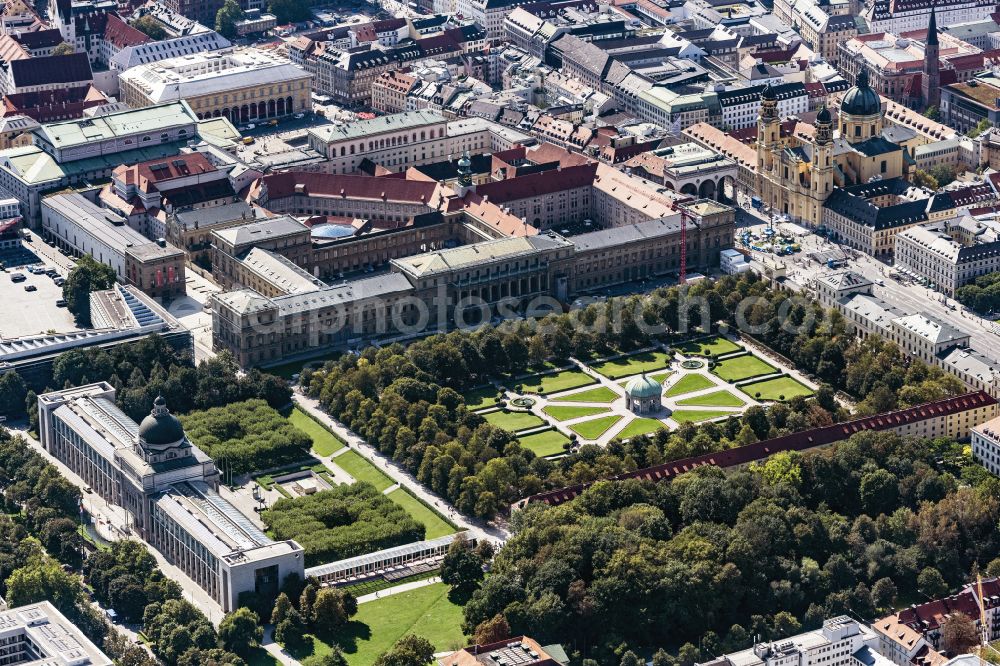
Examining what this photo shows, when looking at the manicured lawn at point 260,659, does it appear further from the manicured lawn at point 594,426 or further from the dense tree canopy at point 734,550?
the manicured lawn at point 594,426

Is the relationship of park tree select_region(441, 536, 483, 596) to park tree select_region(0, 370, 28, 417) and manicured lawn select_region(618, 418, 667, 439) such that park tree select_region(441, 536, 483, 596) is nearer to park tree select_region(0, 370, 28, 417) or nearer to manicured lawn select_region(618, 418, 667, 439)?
manicured lawn select_region(618, 418, 667, 439)

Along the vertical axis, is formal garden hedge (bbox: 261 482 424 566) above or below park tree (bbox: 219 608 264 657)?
below

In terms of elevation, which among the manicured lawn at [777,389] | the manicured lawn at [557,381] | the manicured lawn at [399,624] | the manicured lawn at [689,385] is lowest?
the manicured lawn at [557,381]

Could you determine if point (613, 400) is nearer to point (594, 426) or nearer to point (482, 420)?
point (594, 426)

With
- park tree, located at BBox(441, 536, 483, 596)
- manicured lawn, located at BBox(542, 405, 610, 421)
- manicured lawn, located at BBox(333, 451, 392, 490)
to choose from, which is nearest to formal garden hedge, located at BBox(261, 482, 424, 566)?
manicured lawn, located at BBox(333, 451, 392, 490)

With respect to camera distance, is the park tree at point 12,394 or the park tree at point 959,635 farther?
the park tree at point 12,394

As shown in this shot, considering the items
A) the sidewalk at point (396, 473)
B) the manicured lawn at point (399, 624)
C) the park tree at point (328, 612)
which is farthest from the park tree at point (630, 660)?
the sidewalk at point (396, 473)
